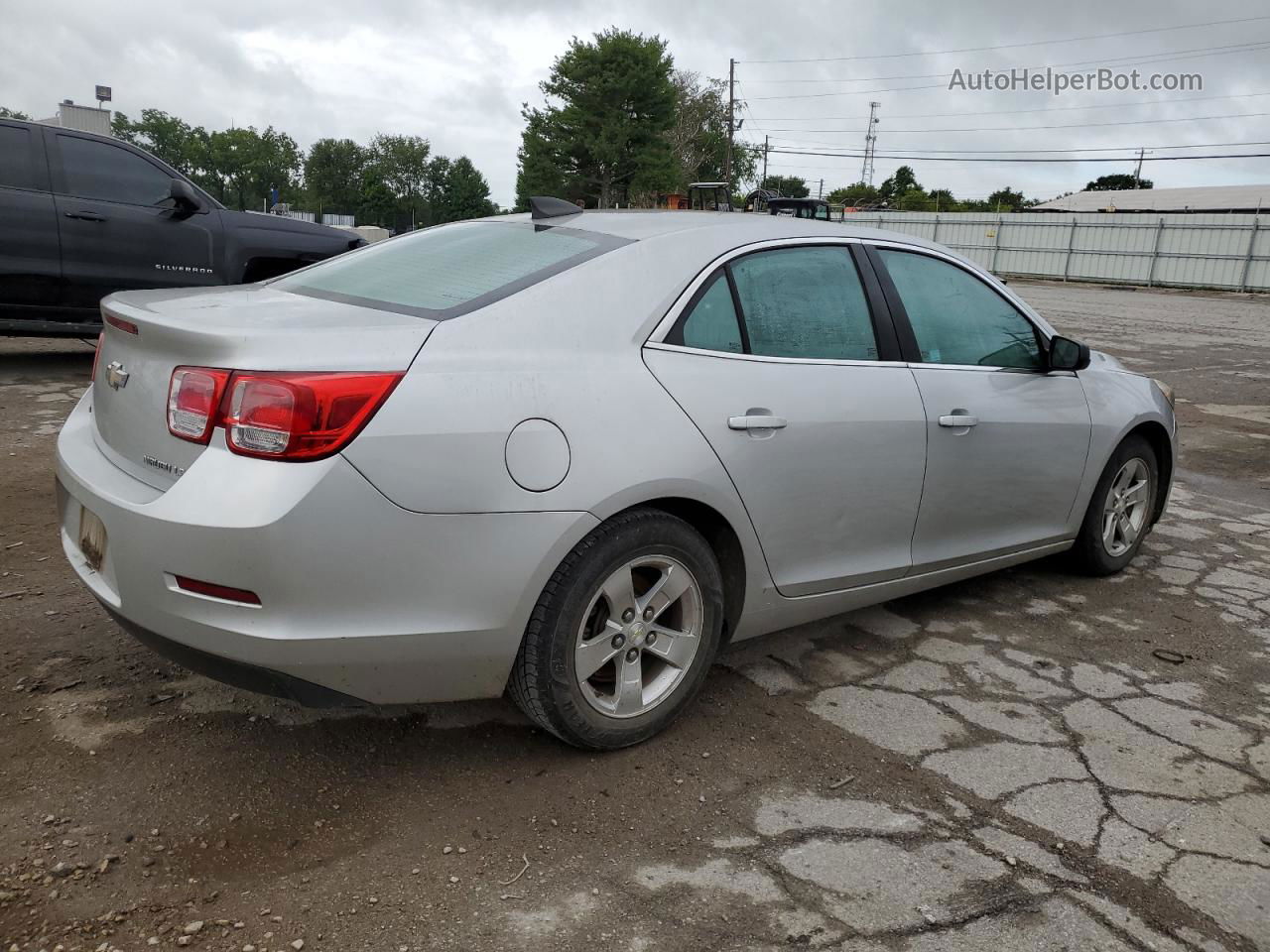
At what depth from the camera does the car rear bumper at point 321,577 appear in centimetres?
223

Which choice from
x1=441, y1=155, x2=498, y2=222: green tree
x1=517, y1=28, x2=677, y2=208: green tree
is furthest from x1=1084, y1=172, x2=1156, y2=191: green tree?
x1=441, y1=155, x2=498, y2=222: green tree

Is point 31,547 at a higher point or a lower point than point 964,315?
lower

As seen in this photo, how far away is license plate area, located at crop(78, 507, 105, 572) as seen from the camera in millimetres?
2521

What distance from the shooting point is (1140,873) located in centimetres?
239

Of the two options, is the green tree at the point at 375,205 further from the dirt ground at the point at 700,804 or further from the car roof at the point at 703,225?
the dirt ground at the point at 700,804

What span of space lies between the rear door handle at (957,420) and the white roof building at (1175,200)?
1870 inches

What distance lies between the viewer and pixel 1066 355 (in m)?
4.00

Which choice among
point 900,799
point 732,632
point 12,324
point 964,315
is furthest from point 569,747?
point 12,324

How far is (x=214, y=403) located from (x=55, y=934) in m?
1.13

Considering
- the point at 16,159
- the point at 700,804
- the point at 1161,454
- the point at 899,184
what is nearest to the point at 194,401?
the point at 700,804

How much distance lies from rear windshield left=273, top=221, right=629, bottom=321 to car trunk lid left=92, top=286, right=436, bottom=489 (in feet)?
0.42

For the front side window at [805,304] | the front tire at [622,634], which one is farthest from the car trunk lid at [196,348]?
the front side window at [805,304]

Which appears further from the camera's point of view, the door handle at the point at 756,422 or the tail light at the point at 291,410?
the door handle at the point at 756,422

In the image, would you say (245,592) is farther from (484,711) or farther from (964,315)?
(964,315)
